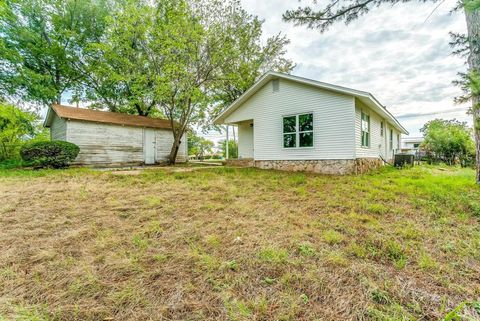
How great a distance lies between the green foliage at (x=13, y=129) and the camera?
1091cm

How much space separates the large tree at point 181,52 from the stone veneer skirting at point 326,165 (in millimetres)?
5783

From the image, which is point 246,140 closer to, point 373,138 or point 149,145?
point 149,145

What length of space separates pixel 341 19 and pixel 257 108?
504 cm

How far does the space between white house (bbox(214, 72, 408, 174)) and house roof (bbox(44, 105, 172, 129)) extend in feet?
18.8

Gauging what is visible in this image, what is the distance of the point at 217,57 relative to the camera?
12.4 metres

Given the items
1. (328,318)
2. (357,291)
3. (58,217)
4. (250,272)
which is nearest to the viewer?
(328,318)

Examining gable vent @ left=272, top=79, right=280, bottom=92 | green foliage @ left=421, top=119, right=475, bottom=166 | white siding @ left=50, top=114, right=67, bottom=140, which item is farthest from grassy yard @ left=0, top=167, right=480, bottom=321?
green foliage @ left=421, top=119, right=475, bottom=166

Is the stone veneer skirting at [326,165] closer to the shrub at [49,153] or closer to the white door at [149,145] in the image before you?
the white door at [149,145]

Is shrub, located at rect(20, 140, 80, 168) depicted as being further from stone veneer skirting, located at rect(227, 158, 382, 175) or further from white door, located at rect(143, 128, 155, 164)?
stone veneer skirting, located at rect(227, 158, 382, 175)

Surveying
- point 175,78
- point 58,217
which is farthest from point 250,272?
point 175,78

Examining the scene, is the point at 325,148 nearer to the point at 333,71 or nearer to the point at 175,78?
the point at 333,71

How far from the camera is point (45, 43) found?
15.2 meters

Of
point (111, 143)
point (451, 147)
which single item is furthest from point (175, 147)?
point (451, 147)

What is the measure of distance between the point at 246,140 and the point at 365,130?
592 cm
